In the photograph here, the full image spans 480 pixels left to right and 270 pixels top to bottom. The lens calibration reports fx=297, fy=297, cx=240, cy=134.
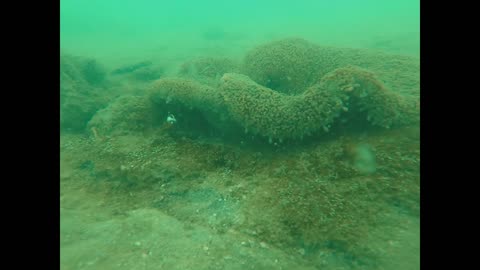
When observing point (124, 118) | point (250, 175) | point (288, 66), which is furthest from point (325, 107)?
point (124, 118)

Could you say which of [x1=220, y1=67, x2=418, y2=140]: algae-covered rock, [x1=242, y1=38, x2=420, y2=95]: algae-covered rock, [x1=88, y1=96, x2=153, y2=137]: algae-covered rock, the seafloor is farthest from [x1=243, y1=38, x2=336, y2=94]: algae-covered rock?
[x1=88, y1=96, x2=153, y2=137]: algae-covered rock

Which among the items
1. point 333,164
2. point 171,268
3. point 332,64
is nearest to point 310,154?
point 333,164

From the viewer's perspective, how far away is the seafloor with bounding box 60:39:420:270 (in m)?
3.72

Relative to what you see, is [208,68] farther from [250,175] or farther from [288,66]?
[250,175]

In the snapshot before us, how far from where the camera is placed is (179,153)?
5.93m

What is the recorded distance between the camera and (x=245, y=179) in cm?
518

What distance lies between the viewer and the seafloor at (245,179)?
12.2 feet

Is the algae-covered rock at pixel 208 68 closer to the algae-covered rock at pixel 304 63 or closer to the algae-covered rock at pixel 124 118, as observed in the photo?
the algae-covered rock at pixel 304 63

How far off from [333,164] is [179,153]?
9.66 ft

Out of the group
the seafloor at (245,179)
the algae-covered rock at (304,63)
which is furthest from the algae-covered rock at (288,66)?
the seafloor at (245,179)

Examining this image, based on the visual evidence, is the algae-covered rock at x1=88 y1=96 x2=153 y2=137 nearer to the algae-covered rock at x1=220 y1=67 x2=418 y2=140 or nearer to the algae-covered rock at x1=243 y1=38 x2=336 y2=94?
the algae-covered rock at x1=220 y1=67 x2=418 y2=140

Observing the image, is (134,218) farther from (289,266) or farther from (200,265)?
(289,266)

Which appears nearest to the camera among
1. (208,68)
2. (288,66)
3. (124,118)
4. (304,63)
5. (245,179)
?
(245,179)

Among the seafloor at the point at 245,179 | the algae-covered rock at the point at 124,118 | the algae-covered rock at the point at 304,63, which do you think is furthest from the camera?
the algae-covered rock at the point at 304,63
